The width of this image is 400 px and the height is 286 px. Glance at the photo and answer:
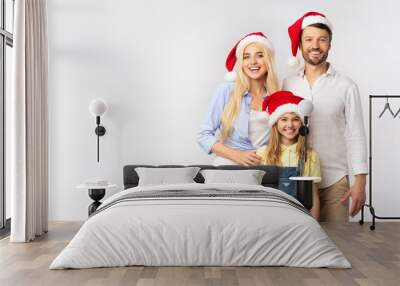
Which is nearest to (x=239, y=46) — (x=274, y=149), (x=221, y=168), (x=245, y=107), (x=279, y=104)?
(x=245, y=107)

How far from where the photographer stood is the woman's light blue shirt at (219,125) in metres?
6.80

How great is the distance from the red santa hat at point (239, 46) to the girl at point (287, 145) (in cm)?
52

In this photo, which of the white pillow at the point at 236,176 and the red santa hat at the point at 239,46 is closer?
the white pillow at the point at 236,176

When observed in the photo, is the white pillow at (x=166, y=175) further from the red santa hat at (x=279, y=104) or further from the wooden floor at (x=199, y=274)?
the wooden floor at (x=199, y=274)

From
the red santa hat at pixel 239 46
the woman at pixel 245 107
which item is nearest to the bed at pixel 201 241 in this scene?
the woman at pixel 245 107

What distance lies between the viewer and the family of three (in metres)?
6.70

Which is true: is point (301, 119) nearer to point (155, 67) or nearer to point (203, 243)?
point (155, 67)

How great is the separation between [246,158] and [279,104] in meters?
0.70

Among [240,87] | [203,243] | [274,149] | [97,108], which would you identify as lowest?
[203,243]

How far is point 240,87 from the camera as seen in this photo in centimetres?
685

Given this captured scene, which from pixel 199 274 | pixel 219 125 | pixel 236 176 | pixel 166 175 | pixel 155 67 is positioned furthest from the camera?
pixel 155 67

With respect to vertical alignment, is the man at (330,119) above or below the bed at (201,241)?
above

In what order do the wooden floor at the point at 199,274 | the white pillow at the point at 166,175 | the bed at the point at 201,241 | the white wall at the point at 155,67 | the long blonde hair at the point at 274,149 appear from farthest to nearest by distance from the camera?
the white wall at the point at 155,67, the long blonde hair at the point at 274,149, the white pillow at the point at 166,175, the bed at the point at 201,241, the wooden floor at the point at 199,274

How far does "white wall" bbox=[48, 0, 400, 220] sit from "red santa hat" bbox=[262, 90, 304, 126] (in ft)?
1.39
